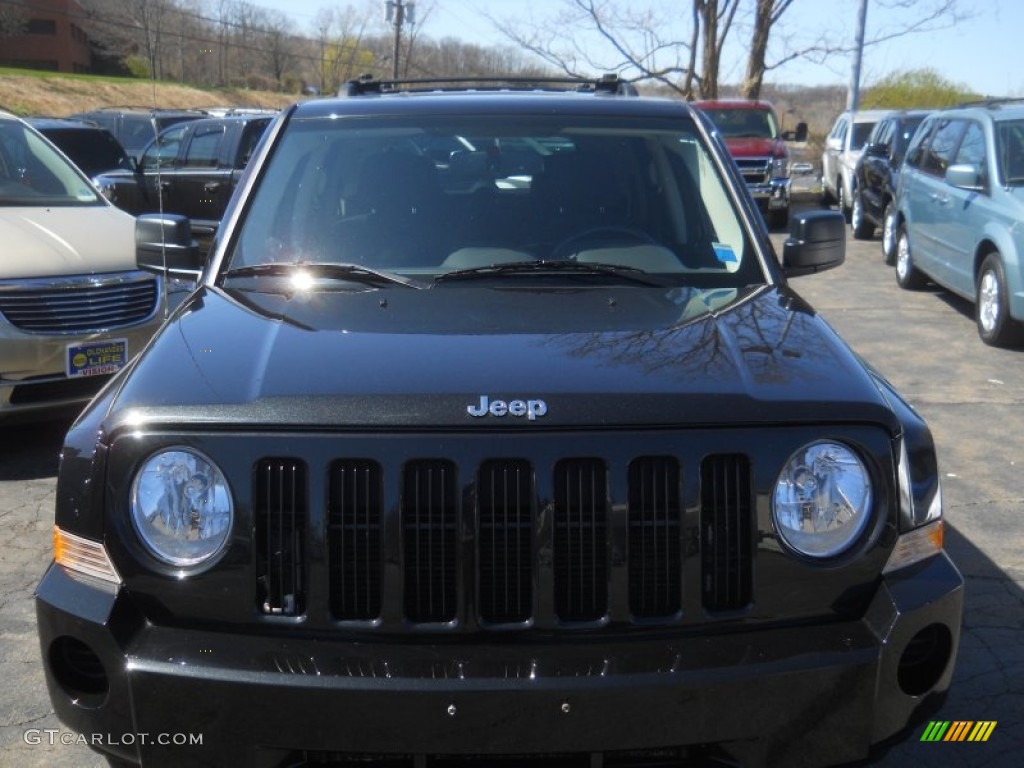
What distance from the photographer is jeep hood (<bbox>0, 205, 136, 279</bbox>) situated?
644 cm

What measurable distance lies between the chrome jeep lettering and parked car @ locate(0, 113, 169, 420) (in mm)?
3916

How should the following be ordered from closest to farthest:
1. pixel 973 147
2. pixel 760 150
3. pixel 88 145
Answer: pixel 973 147 → pixel 88 145 → pixel 760 150

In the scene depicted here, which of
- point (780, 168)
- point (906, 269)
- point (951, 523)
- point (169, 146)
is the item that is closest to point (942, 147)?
point (906, 269)

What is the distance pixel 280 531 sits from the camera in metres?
2.54

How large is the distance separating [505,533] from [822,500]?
0.70 m

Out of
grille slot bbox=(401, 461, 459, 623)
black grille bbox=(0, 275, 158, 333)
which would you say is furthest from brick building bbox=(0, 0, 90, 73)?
grille slot bbox=(401, 461, 459, 623)

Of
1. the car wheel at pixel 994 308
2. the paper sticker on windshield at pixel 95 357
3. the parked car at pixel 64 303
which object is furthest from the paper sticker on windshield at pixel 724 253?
the car wheel at pixel 994 308

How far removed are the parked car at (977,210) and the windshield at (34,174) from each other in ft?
21.4

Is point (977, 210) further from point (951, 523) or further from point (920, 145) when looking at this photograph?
point (951, 523)

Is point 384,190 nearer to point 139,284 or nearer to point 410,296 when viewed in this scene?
point 410,296

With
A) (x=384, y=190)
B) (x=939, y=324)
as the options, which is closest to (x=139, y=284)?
(x=384, y=190)

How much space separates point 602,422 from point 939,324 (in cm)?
889

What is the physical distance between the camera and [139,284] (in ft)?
22.5

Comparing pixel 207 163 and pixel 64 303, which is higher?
pixel 207 163
